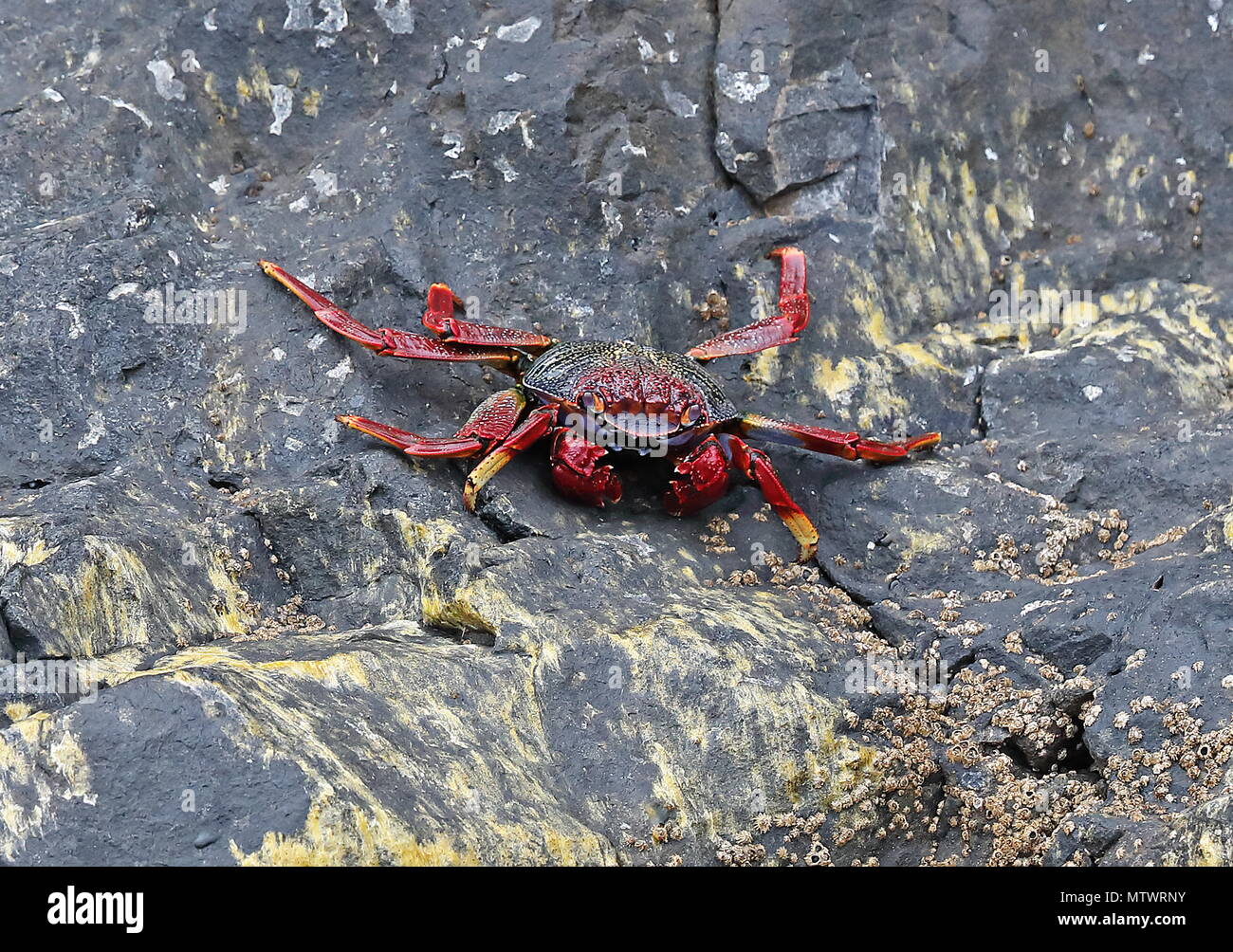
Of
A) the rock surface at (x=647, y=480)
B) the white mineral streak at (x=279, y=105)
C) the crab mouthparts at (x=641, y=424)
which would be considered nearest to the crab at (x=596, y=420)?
the crab mouthparts at (x=641, y=424)

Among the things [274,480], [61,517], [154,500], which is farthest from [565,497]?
[61,517]

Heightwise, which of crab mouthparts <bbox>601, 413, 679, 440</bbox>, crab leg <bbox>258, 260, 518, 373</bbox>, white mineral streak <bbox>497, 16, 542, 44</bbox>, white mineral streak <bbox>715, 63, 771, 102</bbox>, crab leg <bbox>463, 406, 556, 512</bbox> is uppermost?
white mineral streak <bbox>497, 16, 542, 44</bbox>

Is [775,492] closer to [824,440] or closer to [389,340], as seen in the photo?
[824,440]

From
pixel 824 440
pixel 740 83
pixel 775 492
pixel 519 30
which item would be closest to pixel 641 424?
pixel 775 492

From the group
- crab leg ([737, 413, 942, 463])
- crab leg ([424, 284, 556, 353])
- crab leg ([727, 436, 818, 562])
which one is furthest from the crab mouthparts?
crab leg ([424, 284, 556, 353])

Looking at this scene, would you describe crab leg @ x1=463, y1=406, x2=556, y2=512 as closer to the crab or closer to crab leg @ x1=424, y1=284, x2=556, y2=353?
the crab

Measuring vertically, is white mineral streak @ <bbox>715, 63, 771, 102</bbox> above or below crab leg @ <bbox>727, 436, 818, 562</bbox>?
above

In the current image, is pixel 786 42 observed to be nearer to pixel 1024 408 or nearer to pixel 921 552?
pixel 1024 408
